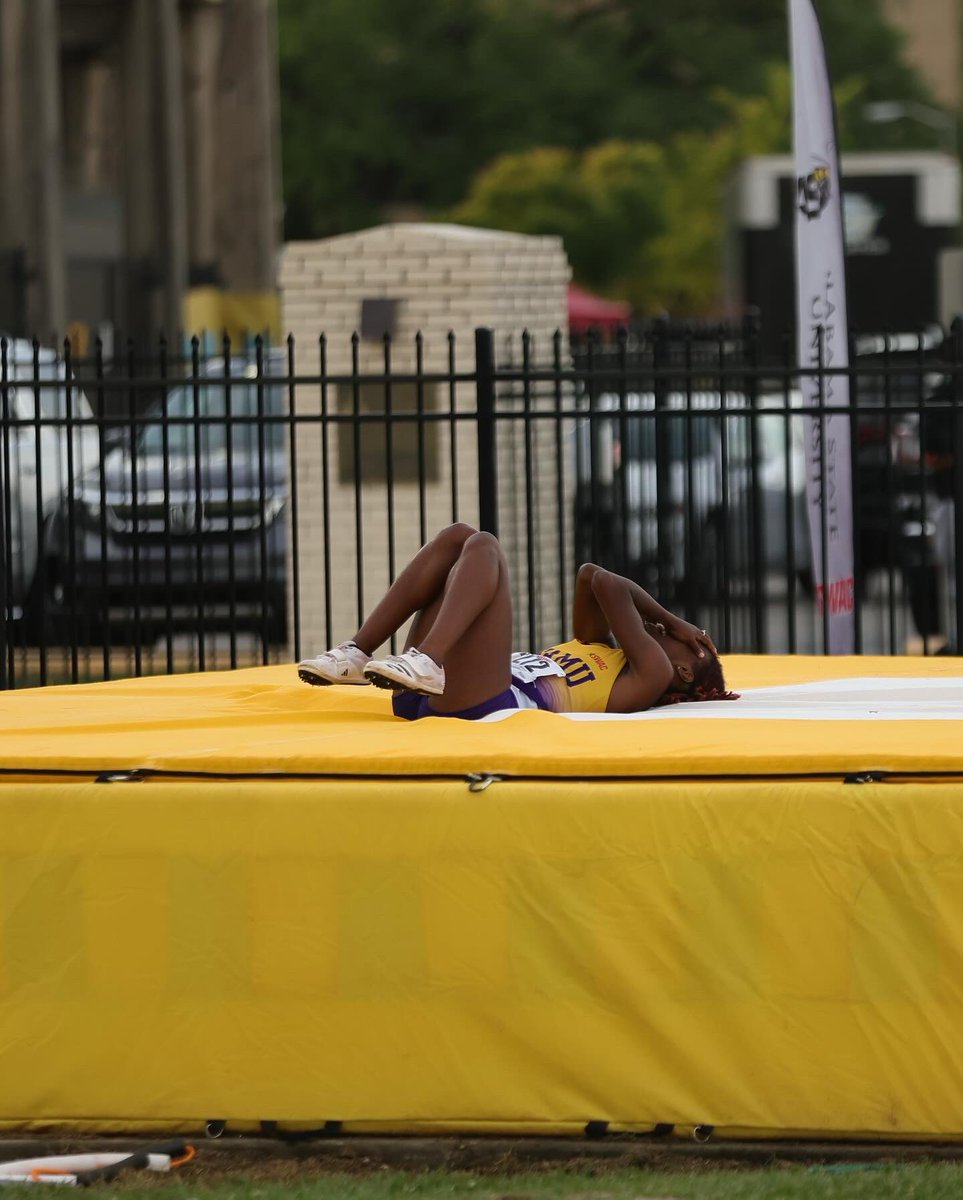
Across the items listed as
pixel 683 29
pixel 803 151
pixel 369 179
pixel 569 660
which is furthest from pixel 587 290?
pixel 569 660

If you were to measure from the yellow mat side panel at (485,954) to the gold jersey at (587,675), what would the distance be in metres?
1.27

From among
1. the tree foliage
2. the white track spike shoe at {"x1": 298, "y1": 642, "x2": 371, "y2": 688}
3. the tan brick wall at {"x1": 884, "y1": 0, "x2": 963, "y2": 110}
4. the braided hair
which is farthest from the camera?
the tan brick wall at {"x1": 884, "y1": 0, "x2": 963, "y2": 110}

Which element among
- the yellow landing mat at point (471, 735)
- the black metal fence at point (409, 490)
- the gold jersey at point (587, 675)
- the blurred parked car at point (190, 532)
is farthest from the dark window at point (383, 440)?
the gold jersey at point (587, 675)

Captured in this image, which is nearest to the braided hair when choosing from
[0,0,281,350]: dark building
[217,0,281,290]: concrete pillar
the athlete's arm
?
the athlete's arm

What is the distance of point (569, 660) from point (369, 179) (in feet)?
190

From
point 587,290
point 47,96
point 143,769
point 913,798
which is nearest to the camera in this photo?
point 913,798

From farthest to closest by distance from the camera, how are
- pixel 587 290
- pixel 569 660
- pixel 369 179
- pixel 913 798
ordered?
pixel 369 179 < pixel 587 290 < pixel 569 660 < pixel 913 798

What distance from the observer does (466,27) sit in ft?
206

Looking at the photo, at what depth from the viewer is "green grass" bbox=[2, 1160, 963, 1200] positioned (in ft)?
15.2

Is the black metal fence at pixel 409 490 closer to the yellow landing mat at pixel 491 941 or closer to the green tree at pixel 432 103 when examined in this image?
the yellow landing mat at pixel 491 941

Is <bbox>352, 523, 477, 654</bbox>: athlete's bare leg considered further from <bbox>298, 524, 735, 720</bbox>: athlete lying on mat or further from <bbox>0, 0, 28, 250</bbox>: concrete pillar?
<bbox>0, 0, 28, 250</bbox>: concrete pillar

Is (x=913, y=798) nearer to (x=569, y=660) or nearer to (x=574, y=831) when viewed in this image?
(x=574, y=831)

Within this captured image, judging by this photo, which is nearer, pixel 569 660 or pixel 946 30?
pixel 569 660

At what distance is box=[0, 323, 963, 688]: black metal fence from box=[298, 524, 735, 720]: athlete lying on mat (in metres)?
2.47
